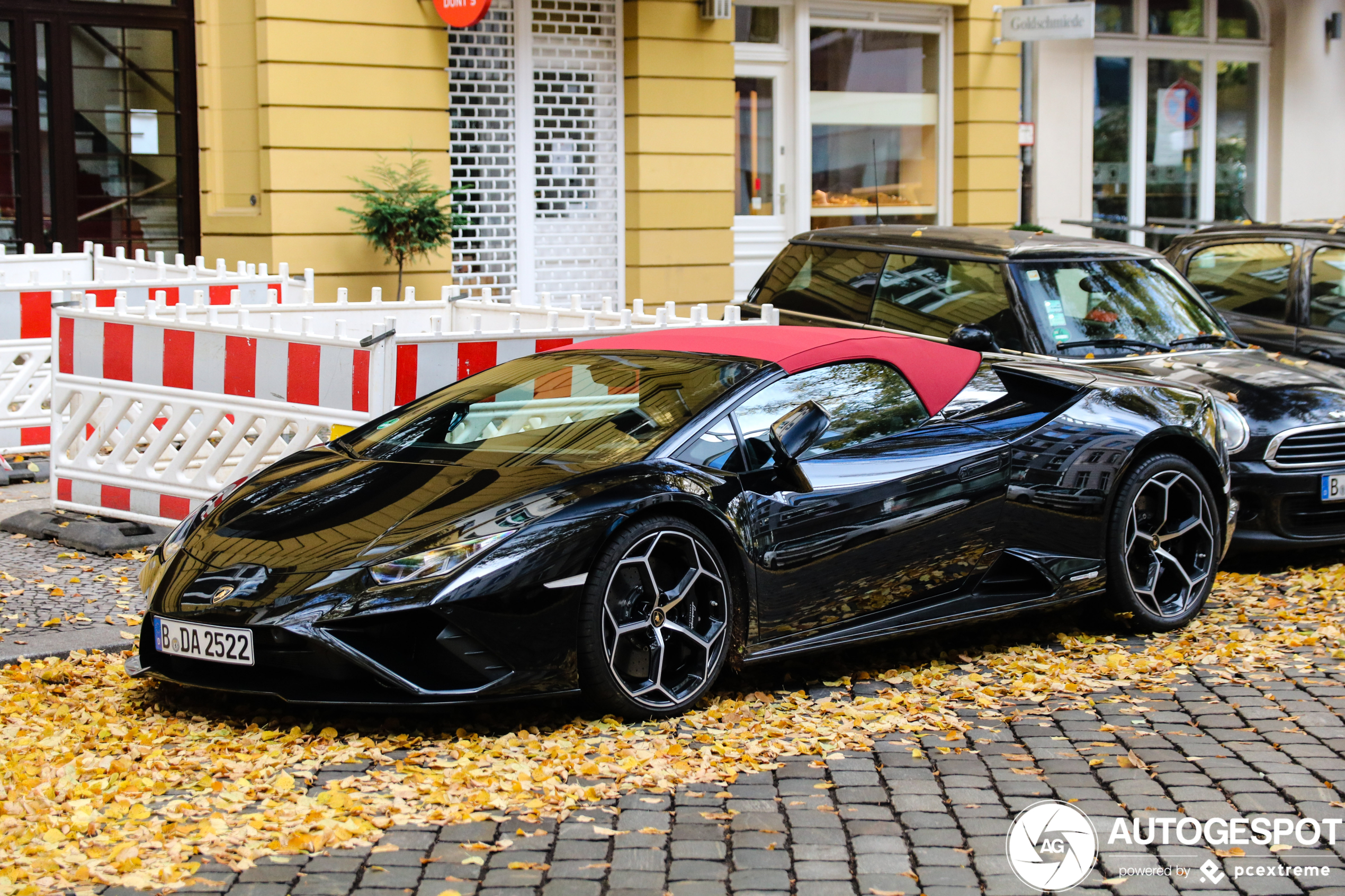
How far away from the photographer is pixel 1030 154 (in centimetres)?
1975

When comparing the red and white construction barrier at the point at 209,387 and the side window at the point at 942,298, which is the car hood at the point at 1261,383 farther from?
the red and white construction barrier at the point at 209,387

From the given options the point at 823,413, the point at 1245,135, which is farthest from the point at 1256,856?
the point at 1245,135

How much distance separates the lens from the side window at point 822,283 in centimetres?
959

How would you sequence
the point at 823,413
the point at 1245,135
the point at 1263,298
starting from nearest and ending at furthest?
the point at 823,413 → the point at 1263,298 → the point at 1245,135

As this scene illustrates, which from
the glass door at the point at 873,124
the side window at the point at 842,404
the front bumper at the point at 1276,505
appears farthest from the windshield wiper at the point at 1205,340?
the glass door at the point at 873,124

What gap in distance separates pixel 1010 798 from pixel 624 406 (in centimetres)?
202

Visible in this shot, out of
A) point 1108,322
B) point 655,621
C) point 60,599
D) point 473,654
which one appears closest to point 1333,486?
point 1108,322

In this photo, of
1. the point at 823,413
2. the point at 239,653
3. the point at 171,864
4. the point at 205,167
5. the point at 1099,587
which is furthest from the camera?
the point at 205,167

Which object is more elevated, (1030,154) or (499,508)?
(1030,154)

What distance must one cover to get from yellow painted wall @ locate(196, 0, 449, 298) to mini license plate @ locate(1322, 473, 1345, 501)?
9295 millimetres

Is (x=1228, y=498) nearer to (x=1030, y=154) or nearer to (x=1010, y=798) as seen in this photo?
(x=1010, y=798)

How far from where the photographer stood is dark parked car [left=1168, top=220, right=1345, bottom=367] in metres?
10.2

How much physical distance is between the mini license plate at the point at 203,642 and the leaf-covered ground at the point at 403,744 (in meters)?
0.26

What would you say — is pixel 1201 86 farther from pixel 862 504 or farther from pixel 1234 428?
pixel 862 504
